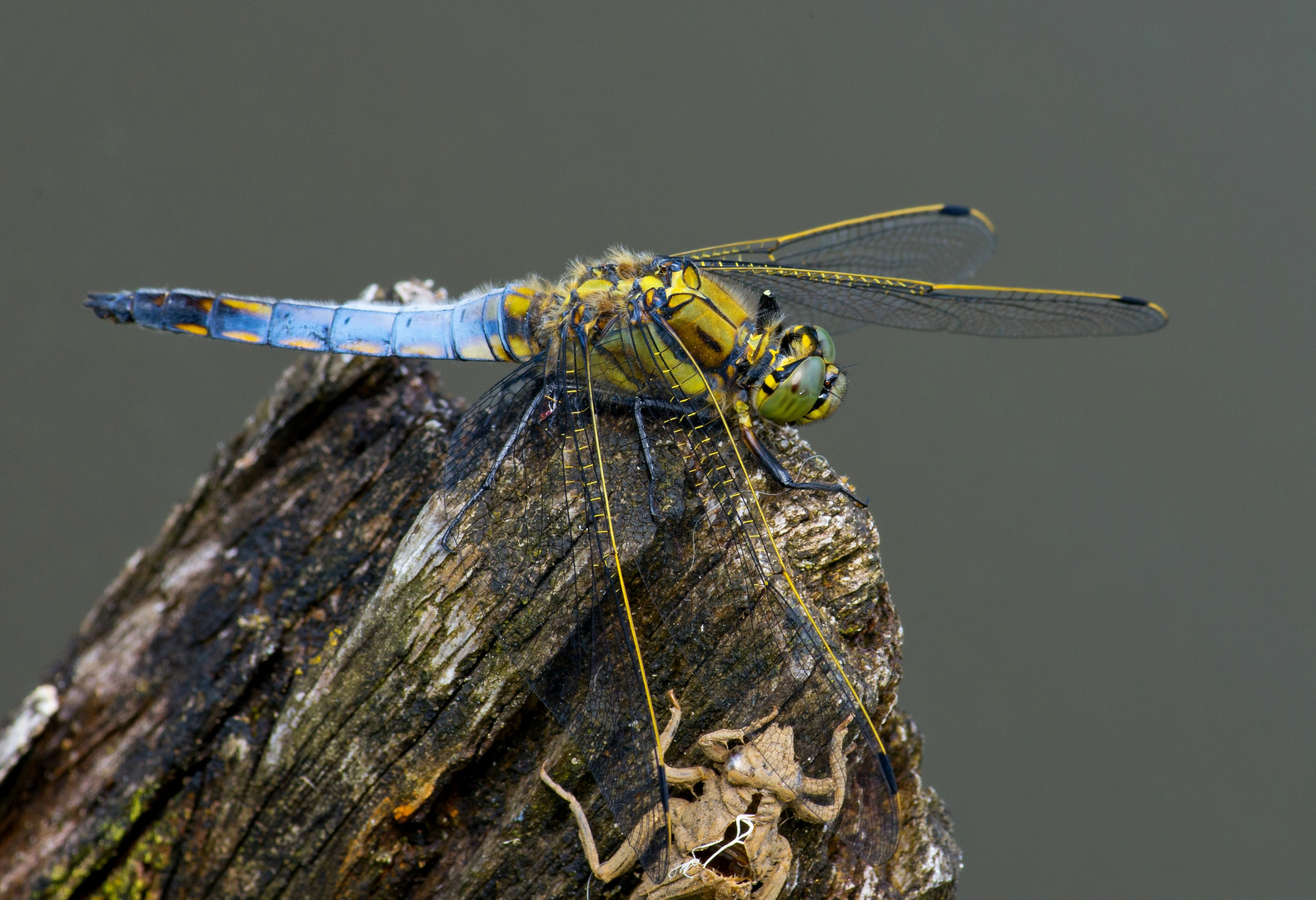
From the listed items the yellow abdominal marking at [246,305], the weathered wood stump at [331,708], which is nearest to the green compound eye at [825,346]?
the weathered wood stump at [331,708]

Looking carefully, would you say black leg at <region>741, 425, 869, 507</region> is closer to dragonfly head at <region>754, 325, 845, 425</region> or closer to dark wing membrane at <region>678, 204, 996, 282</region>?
dragonfly head at <region>754, 325, 845, 425</region>

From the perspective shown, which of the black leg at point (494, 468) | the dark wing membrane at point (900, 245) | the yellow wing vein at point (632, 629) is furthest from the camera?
the dark wing membrane at point (900, 245)

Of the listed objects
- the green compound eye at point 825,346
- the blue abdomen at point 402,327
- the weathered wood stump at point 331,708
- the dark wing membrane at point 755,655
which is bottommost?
the weathered wood stump at point 331,708

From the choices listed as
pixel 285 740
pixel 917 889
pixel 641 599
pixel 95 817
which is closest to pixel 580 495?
pixel 641 599

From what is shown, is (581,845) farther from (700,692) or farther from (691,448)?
(691,448)

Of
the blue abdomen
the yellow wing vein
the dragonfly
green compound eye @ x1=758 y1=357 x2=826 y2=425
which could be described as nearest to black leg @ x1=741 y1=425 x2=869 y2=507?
the dragonfly

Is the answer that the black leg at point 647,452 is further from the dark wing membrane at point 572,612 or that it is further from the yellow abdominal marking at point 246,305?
the yellow abdominal marking at point 246,305
